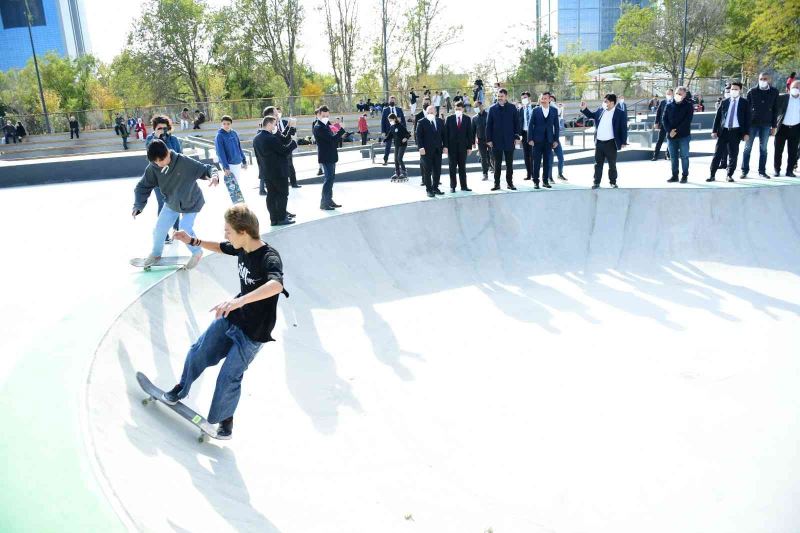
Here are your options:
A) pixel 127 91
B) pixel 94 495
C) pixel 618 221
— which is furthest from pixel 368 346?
pixel 127 91

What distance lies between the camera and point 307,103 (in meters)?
34.9

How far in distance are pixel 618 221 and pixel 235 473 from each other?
7931mm

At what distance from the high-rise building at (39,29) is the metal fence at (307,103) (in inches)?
5195

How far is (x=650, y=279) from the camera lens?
813cm

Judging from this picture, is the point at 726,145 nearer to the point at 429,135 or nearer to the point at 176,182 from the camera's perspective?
the point at 429,135

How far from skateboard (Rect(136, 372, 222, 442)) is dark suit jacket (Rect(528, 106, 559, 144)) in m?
8.25

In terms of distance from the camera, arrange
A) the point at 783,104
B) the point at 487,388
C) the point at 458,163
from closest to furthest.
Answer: the point at 487,388, the point at 783,104, the point at 458,163

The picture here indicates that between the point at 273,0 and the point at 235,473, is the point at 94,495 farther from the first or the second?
the point at 273,0

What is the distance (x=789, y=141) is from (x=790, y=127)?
1.48 ft

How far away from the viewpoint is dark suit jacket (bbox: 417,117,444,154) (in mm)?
10344

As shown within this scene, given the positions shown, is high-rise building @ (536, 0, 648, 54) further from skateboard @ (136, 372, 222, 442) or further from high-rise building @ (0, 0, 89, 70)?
skateboard @ (136, 372, 222, 442)

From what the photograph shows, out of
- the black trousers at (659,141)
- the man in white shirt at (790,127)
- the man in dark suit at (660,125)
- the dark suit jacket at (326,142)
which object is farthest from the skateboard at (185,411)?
the black trousers at (659,141)

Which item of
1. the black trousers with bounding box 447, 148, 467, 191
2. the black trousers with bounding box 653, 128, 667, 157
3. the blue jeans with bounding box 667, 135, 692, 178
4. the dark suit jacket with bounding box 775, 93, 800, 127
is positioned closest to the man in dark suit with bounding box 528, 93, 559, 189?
the black trousers with bounding box 447, 148, 467, 191

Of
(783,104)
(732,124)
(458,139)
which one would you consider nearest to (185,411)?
(458,139)
